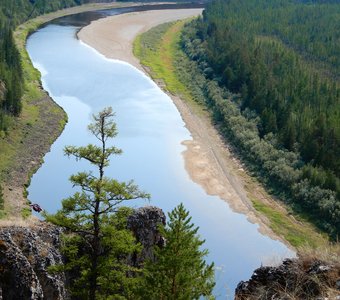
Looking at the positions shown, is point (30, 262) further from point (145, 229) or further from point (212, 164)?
point (212, 164)

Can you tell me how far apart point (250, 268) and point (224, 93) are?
182 feet

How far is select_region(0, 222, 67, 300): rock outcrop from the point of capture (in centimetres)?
2534

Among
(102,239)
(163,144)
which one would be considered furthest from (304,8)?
(102,239)

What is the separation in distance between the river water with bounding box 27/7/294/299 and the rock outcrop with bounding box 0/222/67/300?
10.5 m

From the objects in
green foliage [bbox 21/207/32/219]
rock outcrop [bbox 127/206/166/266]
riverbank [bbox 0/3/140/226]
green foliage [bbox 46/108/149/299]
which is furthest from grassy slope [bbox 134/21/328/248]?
green foliage [bbox 21/207/32/219]

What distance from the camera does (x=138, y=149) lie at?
3388 inches

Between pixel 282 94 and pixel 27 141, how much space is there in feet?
146

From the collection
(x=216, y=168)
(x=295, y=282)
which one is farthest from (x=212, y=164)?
(x=295, y=282)

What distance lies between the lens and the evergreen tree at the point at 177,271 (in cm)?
2480

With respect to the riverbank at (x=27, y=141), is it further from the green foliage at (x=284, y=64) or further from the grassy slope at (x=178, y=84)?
the green foliage at (x=284, y=64)

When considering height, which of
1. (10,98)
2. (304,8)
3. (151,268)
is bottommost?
(304,8)

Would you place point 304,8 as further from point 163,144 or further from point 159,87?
point 163,144

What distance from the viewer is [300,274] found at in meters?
23.3

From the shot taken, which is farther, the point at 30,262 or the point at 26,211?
the point at 26,211
